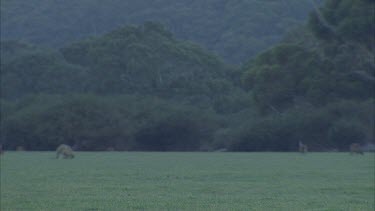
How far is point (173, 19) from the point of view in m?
70.4

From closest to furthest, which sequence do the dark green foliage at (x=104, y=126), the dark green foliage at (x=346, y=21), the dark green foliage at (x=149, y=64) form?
the dark green foliage at (x=346, y=21)
the dark green foliage at (x=104, y=126)
the dark green foliage at (x=149, y=64)

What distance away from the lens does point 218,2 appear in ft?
238

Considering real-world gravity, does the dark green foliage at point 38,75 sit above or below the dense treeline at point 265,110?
above

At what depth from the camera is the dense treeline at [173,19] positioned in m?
67.0

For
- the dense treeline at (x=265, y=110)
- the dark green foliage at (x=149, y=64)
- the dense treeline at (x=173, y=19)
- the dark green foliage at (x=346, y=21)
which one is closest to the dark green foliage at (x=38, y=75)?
the dark green foliage at (x=149, y=64)

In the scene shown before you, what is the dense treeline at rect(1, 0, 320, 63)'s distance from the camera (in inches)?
2638

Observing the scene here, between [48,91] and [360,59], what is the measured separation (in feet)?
69.3

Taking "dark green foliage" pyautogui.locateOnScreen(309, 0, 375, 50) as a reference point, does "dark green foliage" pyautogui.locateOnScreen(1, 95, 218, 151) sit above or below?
below
